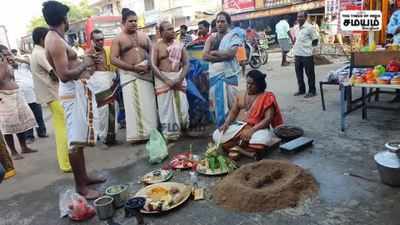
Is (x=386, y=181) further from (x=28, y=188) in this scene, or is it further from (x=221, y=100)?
(x=28, y=188)

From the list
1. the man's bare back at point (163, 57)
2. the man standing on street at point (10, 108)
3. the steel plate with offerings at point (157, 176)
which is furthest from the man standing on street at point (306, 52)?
the man standing on street at point (10, 108)

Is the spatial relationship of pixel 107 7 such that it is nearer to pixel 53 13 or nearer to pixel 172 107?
pixel 172 107

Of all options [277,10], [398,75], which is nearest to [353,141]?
[398,75]

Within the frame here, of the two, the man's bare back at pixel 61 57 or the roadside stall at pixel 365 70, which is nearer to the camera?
the man's bare back at pixel 61 57

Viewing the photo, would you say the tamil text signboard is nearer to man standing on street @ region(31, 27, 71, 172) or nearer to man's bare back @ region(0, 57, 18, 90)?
man standing on street @ region(31, 27, 71, 172)

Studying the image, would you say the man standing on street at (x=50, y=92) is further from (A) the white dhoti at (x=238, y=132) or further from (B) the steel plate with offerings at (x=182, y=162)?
(A) the white dhoti at (x=238, y=132)

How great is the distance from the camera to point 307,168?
3357 millimetres

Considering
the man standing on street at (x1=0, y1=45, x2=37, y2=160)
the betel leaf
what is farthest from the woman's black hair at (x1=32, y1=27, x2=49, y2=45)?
the betel leaf

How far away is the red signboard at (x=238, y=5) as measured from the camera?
58.6 feet

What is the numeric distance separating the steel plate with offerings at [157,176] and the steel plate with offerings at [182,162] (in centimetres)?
16

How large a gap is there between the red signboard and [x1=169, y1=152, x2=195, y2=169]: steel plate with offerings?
1522cm

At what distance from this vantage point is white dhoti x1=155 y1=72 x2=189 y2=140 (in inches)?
176

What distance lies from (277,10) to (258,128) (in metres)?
13.3

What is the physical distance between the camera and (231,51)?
14.4ft
